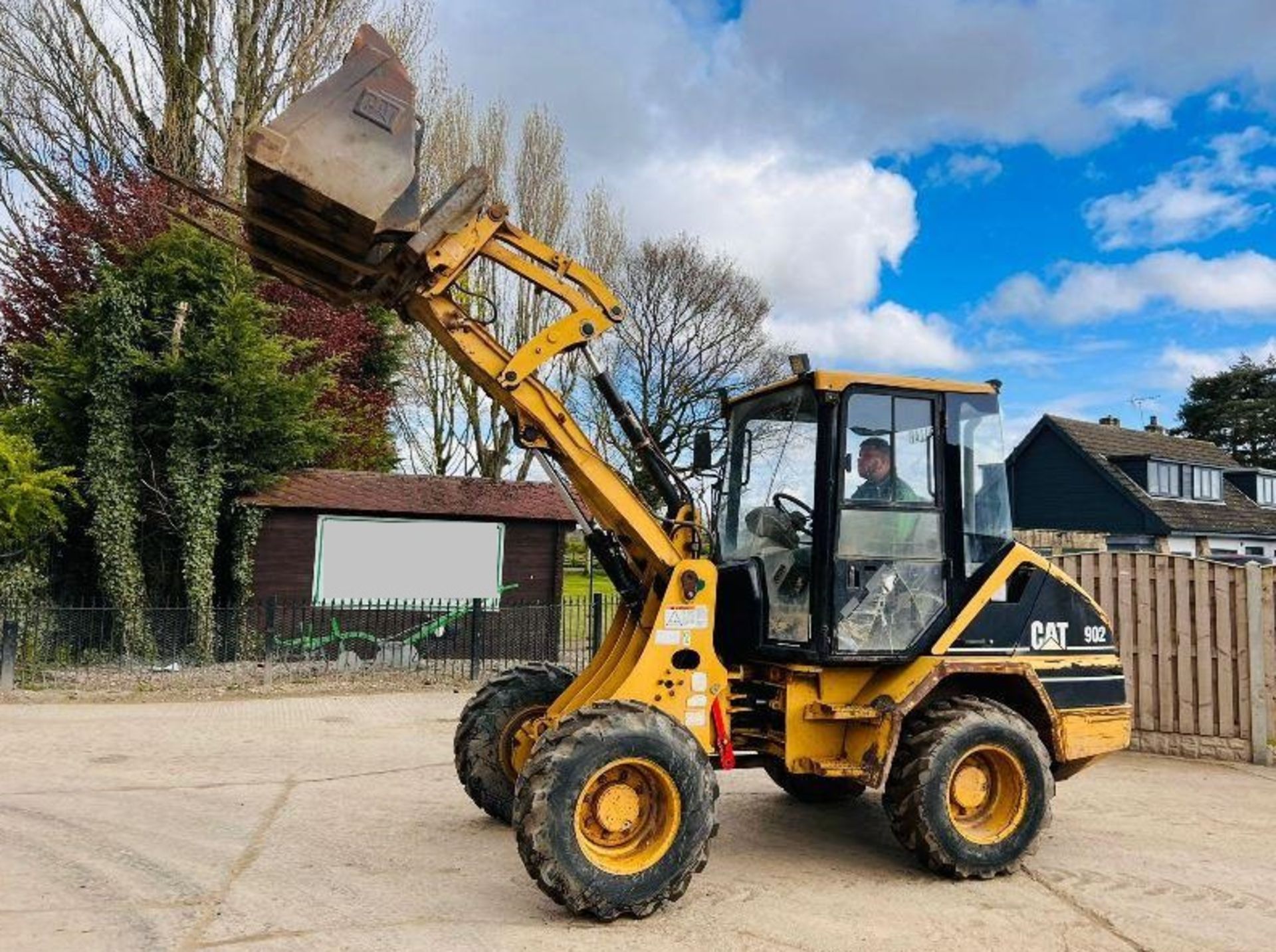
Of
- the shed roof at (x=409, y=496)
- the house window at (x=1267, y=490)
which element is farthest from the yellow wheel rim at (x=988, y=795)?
the house window at (x=1267, y=490)

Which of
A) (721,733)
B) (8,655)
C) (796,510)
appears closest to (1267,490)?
(796,510)

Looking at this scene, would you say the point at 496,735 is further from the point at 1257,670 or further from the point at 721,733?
the point at 1257,670

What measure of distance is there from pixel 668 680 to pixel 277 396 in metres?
11.9

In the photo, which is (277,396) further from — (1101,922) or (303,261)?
(1101,922)

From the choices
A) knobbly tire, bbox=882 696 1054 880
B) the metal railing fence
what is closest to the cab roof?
knobbly tire, bbox=882 696 1054 880

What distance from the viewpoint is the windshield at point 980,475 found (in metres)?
5.77

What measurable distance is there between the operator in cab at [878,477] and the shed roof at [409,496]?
10.1 m

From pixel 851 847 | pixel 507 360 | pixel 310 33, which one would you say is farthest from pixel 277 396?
pixel 851 847

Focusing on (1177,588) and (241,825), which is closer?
(241,825)

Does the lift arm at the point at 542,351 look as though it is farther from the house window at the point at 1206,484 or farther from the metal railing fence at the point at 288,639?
the house window at the point at 1206,484

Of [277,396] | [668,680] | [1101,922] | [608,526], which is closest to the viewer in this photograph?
[1101,922]

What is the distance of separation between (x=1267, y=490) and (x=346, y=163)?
4449 cm

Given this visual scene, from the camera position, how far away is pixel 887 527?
5.56 m

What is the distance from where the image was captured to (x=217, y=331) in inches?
583
